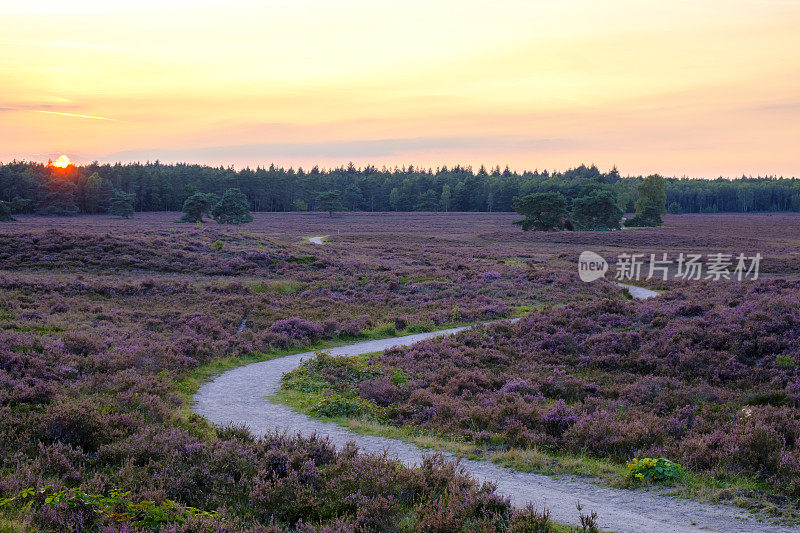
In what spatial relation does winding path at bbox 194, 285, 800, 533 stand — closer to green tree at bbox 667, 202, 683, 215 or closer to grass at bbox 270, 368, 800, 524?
grass at bbox 270, 368, 800, 524

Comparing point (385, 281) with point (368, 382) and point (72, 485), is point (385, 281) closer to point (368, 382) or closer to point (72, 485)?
point (368, 382)

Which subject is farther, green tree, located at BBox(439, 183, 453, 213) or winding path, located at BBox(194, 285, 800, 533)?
green tree, located at BBox(439, 183, 453, 213)

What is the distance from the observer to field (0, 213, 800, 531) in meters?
7.87

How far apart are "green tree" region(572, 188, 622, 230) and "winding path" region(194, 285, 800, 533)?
98.3 m

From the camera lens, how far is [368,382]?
16703mm

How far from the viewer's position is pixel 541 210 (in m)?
A: 99.3

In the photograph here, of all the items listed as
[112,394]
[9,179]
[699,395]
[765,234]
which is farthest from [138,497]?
[9,179]

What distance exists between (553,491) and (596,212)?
104485mm

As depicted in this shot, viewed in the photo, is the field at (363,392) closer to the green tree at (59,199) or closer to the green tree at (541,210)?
the green tree at (541,210)

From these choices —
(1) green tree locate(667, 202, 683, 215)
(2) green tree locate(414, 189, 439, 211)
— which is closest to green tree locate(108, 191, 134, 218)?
(2) green tree locate(414, 189, 439, 211)

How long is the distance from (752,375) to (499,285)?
22944 mm

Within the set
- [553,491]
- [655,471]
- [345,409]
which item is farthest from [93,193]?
[655,471]

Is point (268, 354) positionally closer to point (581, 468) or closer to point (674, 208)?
point (581, 468)

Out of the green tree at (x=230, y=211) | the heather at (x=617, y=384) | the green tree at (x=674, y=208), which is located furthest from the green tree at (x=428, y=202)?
the heather at (x=617, y=384)
